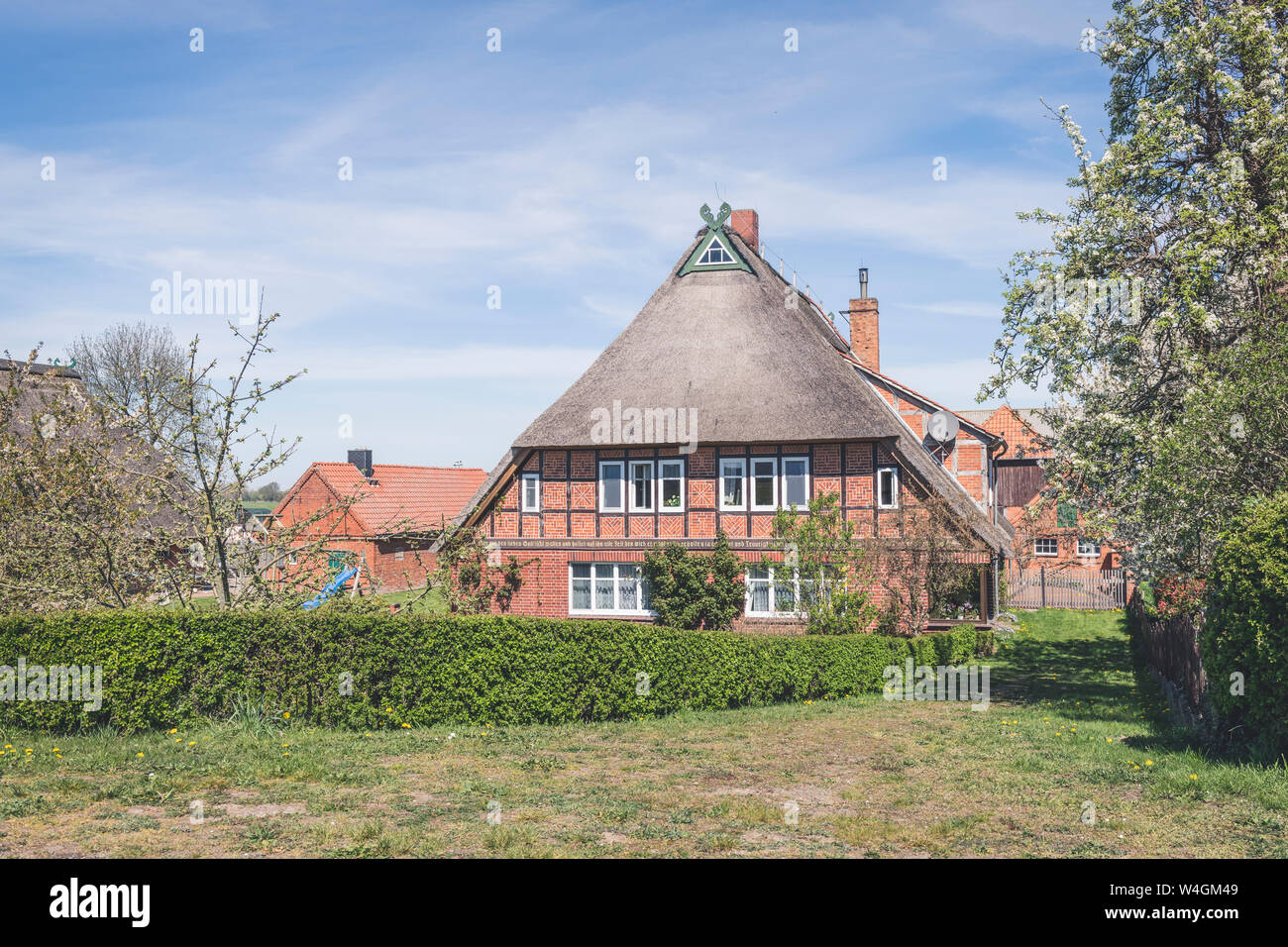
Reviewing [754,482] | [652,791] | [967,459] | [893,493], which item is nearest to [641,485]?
[754,482]

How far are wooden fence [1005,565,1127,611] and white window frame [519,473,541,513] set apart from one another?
16.8m

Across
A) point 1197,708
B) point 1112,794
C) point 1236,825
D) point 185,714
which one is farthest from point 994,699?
point 185,714

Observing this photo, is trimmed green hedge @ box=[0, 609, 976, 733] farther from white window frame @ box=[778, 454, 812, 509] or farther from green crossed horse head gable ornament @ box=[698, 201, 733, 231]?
green crossed horse head gable ornament @ box=[698, 201, 733, 231]

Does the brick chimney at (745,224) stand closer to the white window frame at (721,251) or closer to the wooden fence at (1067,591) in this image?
the white window frame at (721,251)

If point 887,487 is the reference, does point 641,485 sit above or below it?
above

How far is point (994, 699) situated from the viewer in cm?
1778

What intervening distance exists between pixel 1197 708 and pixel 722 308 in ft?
61.8

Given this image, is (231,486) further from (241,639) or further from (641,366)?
(641,366)

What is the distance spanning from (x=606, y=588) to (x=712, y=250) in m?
11.1

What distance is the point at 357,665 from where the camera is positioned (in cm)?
1348

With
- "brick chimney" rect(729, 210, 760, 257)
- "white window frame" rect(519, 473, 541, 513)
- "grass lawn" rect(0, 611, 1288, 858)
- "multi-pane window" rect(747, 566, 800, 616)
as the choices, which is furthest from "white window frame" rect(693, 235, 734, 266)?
"grass lawn" rect(0, 611, 1288, 858)

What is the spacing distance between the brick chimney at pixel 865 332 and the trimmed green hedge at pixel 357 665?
67.9 ft

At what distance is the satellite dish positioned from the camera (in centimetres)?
2870

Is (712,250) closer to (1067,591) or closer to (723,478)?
(723,478)
